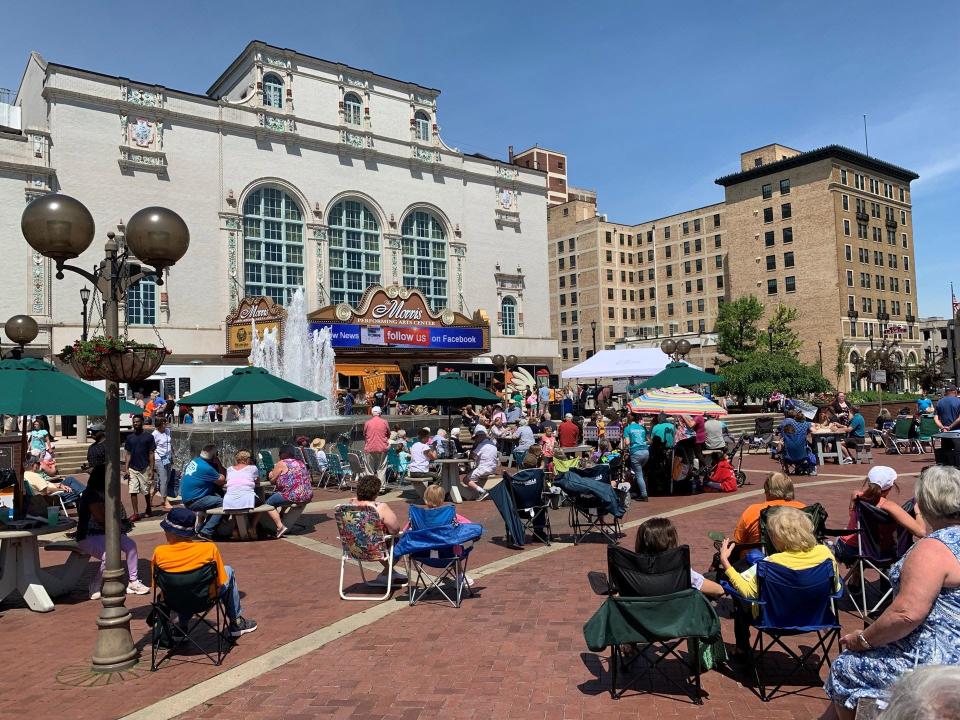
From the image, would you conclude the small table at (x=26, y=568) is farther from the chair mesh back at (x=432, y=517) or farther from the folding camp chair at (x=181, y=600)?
the chair mesh back at (x=432, y=517)

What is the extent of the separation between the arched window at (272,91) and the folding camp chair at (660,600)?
41.6 m

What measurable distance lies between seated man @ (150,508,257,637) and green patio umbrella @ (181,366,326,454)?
21.7 ft

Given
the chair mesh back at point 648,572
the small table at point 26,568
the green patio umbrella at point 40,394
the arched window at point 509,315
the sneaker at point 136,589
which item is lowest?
the sneaker at point 136,589

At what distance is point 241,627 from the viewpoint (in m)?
6.34

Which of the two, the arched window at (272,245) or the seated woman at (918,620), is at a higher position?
the arched window at (272,245)

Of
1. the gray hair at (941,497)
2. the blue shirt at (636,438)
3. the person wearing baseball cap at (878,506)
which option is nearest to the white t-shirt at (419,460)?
the blue shirt at (636,438)

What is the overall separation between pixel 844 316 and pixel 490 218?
35.9 meters

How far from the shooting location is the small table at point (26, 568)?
7.34 m

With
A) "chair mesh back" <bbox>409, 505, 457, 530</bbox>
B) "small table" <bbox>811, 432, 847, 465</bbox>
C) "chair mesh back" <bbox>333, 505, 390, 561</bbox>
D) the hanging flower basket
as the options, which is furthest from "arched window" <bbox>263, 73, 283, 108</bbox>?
the hanging flower basket

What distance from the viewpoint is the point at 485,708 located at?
4711 mm

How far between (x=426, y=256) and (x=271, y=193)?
1089 cm

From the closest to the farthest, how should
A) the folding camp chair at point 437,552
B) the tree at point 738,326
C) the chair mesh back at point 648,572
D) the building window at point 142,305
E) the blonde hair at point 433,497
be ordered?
the chair mesh back at point 648,572 < the folding camp chair at point 437,552 < the blonde hair at point 433,497 < the building window at point 142,305 < the tree at point 738,326

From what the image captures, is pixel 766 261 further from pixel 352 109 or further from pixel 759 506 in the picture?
pixel 759 506

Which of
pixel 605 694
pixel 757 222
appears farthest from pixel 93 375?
pixel 757 222
